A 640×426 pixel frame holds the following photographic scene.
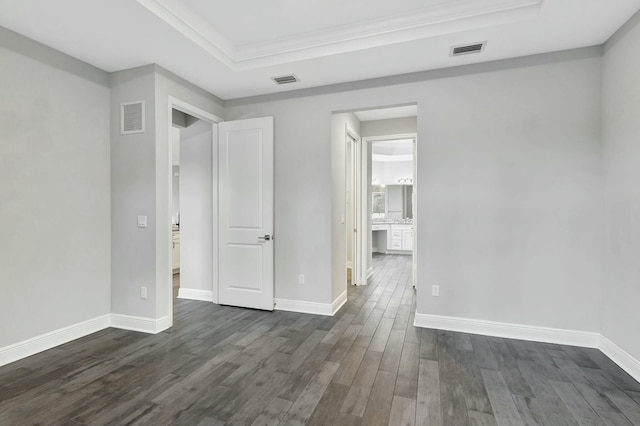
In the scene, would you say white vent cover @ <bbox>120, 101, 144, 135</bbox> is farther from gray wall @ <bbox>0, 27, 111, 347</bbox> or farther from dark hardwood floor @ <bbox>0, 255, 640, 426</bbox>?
dark hardwood floor @ <bbox>0, 255, 640, 426</bbox>

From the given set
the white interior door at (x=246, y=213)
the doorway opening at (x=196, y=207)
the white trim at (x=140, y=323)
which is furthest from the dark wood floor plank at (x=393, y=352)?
the doorway opening at (x=196, y=207)

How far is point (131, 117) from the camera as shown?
135 inches

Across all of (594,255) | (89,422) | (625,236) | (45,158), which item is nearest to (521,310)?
(594,255)

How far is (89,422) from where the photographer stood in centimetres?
194

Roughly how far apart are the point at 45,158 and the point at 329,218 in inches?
111

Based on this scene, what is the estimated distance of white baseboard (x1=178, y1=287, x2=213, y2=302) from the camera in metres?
4.48

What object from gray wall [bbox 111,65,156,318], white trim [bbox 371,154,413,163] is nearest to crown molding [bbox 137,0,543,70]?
gray wall [bbox 111,65,156,318]

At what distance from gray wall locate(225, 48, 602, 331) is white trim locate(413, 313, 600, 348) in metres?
0.06

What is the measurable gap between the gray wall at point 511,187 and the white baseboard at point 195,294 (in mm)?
2761

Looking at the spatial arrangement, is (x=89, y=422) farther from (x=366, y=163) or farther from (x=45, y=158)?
(x=366, y=163)

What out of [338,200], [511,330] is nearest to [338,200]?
[338,200]

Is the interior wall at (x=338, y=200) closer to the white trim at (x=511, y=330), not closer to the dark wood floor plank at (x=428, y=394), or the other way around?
the white trim at (x=511, y=330)

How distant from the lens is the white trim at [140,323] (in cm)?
336

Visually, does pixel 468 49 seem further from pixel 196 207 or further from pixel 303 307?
pixel 196 207
